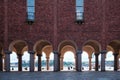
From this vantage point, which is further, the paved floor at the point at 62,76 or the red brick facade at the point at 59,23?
the red brick facade at the point at 59,23

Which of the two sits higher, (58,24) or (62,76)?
(58,24)

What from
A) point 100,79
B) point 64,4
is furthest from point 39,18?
point 100,79

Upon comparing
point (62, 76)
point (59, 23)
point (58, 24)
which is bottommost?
point (62, 76)

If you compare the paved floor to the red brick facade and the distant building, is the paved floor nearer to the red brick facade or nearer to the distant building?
the distant building

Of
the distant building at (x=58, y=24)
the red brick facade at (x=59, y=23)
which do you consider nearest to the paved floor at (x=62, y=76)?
the distant building at (x=58, y=24)

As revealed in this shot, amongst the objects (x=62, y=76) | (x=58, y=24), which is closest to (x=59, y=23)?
(x=58, y=24)

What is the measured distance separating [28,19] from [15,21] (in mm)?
1697

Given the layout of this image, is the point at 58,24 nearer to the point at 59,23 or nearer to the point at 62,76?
the point at 59,23

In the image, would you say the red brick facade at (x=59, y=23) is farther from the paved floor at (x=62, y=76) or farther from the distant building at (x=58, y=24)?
the paved floor at (x=62, y=76)

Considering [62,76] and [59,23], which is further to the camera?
[59,23]

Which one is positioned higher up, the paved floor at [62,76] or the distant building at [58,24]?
the distant building at [58,24]

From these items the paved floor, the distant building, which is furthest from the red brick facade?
the paved floor

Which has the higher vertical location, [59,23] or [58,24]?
[59,23]

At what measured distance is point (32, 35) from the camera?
3447cm
